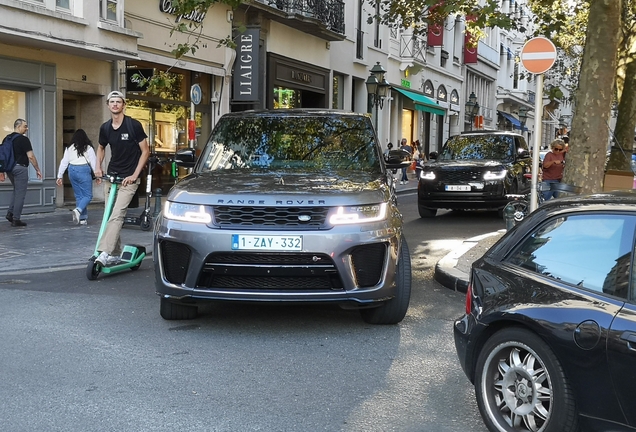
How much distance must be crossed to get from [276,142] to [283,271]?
1.89m

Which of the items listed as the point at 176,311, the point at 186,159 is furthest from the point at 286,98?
the point at 176,311

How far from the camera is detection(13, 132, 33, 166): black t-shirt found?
12781 millimetres

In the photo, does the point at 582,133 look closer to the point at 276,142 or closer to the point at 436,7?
the point at 276,142

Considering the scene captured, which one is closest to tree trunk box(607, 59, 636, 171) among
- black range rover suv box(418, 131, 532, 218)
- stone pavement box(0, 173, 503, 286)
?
black range rover suv box(418, 131, 532, 218)

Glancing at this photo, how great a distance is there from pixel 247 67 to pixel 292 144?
15499 millimetres

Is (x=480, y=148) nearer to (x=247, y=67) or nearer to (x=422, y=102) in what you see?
(x=247, y=67)

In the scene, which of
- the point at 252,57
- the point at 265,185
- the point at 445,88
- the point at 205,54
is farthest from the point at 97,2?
the point at 445,88

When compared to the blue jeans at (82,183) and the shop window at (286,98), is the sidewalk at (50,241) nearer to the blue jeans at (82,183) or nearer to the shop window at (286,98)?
the blue jeans at (82,183)

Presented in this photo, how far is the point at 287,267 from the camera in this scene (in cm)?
557

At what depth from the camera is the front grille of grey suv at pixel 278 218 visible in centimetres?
561

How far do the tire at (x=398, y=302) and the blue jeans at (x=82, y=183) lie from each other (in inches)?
337

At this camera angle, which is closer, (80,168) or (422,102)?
(80,168)

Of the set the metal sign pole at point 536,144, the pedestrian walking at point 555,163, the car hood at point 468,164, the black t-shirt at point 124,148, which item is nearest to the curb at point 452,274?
the metal sign pole at point 536,144

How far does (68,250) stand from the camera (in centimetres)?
1041
